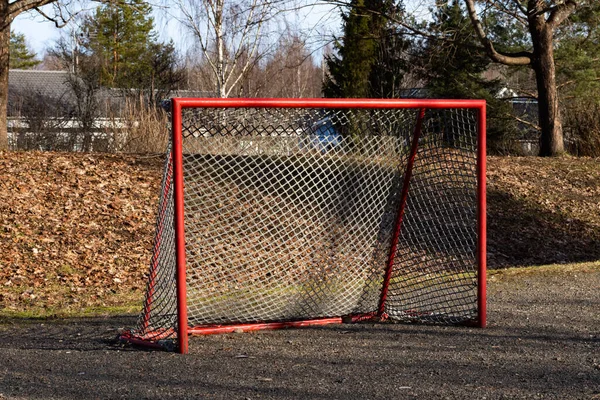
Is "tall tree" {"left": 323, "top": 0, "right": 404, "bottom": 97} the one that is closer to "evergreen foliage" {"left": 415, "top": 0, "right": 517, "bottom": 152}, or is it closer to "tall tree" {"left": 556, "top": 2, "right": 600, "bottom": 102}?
"evergreen foliage" {"left": 415, "top": 0, "right": 517, "bottom": 152}

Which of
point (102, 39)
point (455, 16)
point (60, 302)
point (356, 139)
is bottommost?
point (60, 302)

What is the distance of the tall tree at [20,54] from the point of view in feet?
195

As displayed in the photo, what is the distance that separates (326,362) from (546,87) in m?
13.3

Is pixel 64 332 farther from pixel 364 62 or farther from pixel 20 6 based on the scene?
pixel 364 62

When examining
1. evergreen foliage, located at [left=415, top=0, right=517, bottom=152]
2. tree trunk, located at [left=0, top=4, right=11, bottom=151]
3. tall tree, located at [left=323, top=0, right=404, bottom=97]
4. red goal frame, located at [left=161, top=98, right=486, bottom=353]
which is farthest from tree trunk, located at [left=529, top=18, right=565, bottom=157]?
red goal frame, located at [left=161, top=98, right=486, bottom=353]

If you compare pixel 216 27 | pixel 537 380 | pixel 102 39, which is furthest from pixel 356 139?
pixel 102 39

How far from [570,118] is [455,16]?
12.0 feet

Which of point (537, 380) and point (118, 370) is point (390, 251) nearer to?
point (537, 380)

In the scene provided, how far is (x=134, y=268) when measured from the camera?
9.24m

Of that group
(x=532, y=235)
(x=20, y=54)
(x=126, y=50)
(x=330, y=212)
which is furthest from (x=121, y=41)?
(x=330, y=212)

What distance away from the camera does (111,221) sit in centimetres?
1054

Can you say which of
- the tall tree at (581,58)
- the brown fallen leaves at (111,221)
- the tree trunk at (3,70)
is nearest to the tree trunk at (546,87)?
the brown fallen leaves at (111,221)

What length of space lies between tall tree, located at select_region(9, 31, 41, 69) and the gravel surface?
56.9m

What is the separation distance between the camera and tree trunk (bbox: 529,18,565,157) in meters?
16.6
